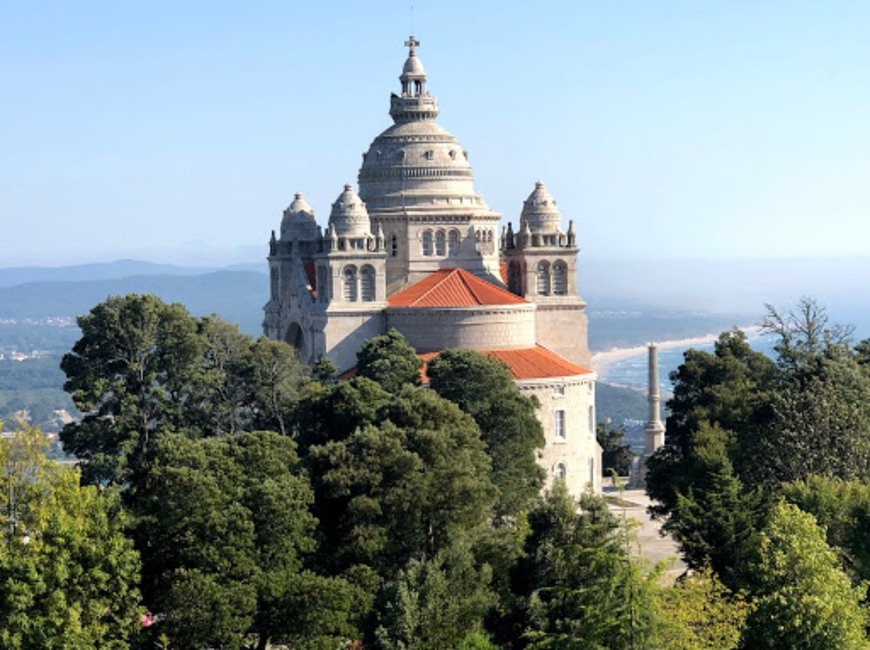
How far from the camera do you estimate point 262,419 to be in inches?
3123

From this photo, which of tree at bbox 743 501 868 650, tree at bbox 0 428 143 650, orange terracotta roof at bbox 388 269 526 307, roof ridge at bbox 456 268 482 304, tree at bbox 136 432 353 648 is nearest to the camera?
tree at bbox 743 501 868 650

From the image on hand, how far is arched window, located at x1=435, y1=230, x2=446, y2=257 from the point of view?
98.8m

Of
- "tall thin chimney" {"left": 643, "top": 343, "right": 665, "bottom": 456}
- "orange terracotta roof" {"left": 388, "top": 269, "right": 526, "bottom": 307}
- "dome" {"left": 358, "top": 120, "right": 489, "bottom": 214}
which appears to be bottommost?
"tall thin chimney" {"left": 643, "top": 343, "right": 665, "bottom": 456}

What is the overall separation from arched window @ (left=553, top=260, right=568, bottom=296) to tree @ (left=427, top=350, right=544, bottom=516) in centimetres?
2037

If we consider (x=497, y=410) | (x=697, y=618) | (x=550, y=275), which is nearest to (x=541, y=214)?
(x=550, y=275)

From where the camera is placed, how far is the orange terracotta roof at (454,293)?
305 ft

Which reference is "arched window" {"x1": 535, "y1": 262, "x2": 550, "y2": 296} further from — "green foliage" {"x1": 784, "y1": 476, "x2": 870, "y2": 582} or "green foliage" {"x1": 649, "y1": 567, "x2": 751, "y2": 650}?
"green foliage" {"x1": 649, "y1": 567, "x2": 751, "y2": 650}

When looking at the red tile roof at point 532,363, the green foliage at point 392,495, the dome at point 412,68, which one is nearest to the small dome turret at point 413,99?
the dome at point 412,68

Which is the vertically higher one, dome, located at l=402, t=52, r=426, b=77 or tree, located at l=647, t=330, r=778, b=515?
dome, located at l=402, t=52, r=426, b=77

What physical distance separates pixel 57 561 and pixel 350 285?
44090mm

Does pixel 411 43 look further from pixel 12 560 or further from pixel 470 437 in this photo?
pixel 12 560

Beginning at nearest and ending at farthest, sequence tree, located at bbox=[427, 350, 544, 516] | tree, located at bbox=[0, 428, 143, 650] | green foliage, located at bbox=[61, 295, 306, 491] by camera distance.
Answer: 1. tree, located at bbox=[0, 428, 143, 650]
2. green foliage, located at bbox=[61, 295, 306, 491]
3. tree, located at bbox=[427, 350, 544, 516]

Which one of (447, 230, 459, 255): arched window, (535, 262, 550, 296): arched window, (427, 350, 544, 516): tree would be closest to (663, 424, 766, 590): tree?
(427, 350, 544, 516): tree

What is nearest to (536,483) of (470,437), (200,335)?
(470,437)
